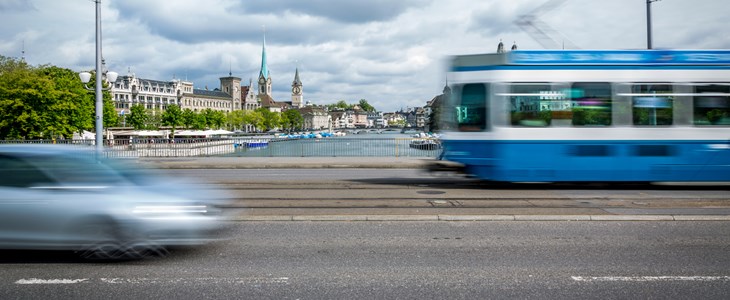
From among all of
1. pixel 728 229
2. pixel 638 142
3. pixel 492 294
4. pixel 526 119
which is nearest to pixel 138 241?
pixel 492 294

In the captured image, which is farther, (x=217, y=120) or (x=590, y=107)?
(x=217, y=120)

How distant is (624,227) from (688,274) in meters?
2.66

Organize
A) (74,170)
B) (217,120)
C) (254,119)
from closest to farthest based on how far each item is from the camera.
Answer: (74,170)
(217,120)
(254,119)

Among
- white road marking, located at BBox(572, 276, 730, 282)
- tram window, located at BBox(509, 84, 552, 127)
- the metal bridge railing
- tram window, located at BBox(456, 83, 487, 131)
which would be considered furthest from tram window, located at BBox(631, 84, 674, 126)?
the metal bridge railing

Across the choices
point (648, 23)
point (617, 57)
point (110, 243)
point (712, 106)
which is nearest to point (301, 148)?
point (648, 23)

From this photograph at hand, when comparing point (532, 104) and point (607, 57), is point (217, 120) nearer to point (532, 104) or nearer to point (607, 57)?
point (532, 104)

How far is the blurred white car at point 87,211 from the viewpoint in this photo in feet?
19.5

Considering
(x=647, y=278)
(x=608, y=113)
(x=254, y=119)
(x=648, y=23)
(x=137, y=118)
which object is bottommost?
(x=647, y=278)

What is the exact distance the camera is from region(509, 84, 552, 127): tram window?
1262 centimetres

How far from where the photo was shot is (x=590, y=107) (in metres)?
12.7

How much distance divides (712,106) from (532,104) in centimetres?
412

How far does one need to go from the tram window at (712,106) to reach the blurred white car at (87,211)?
1132 cm

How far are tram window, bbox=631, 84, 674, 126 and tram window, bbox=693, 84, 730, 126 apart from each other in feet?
2.01

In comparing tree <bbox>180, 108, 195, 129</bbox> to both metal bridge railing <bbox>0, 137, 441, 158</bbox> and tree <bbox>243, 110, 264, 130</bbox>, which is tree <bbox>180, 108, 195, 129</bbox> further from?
metal bridge railing <bbox>0, 137, 441, 158</bbox>
